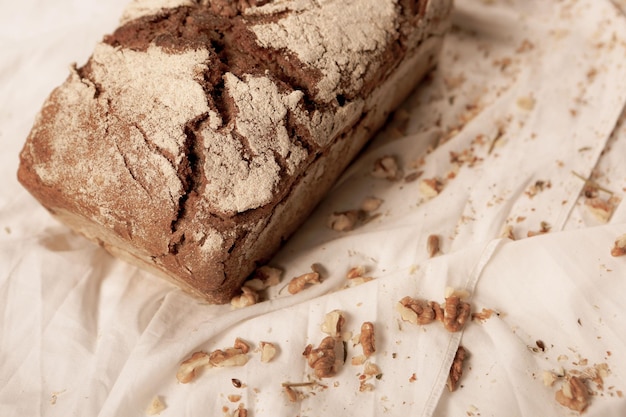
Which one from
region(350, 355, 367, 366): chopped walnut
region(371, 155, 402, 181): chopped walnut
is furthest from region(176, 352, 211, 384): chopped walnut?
region(371, 155, 402, 181): chopped walnut

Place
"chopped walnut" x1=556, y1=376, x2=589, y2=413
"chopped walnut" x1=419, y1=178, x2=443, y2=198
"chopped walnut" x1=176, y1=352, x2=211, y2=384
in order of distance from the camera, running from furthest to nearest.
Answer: "chopped walnut" x1=419, y1=178, x2=443, y2=198 → "chopped walnut" x1=176, y1=352, x2=211, y2=384 → "chopped walnut" x1=556, y1=376, x2=589, y2=413

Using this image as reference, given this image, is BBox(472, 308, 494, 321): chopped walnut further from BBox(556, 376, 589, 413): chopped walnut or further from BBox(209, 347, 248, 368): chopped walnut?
BBox(209, 347, 248, 368): chopped walnut

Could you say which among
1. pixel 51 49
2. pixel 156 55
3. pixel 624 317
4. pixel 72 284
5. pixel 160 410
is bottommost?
pixel 160 410

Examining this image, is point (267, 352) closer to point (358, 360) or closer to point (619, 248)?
point (358, 360)

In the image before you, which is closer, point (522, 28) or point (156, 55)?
point (156, 55)

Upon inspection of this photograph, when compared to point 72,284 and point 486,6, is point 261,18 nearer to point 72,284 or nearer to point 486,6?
point 72,284

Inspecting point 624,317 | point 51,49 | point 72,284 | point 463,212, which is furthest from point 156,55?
point 624,317
